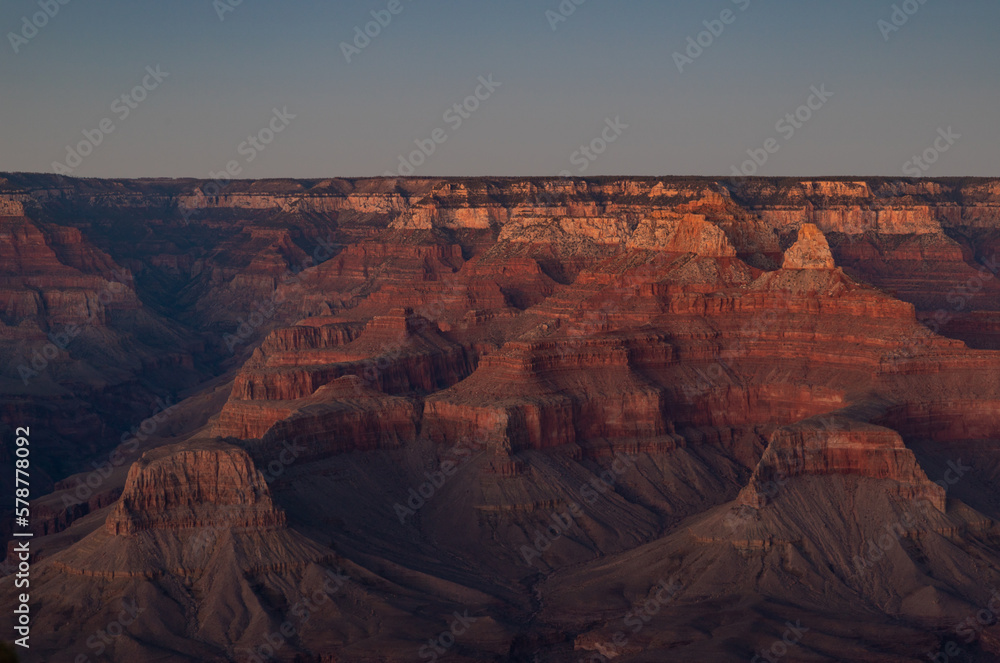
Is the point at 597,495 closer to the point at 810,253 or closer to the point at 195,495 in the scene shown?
the point at 195,495

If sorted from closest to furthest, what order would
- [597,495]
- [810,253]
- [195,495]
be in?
[195,495] < [597,495] < [810,253]

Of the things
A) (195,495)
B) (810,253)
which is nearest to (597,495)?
(195,495)

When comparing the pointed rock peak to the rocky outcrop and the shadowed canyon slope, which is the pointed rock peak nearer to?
the shadowed canyon slope

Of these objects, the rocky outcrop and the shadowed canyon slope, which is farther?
the rocky outcrop

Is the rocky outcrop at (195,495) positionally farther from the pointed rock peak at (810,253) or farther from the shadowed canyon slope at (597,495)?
the pointed rock peak at (810,253)

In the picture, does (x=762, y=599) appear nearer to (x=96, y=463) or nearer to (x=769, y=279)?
(x=769, y=279)

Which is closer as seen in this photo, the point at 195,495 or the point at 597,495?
the point at 195,495

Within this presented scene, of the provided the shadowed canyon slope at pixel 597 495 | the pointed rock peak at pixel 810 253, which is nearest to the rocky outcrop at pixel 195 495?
the shadowed canyon slope at pixel 597 495

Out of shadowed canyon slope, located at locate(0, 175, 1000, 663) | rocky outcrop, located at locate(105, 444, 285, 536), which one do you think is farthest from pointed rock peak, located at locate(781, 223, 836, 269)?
rocky outcrop, located at locate(105, 444, 285, 536)
